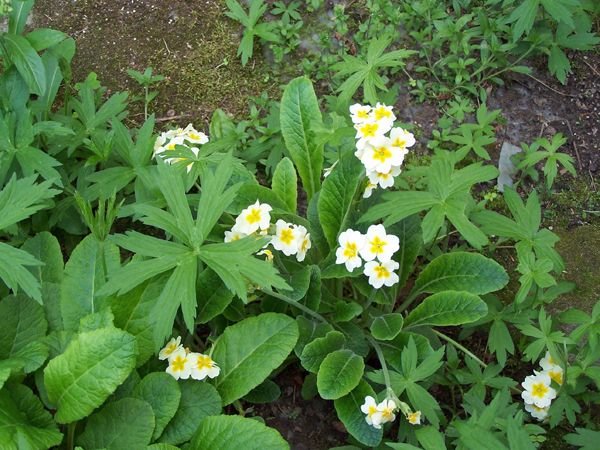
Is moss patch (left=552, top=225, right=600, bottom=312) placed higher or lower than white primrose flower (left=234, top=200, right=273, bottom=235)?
lower

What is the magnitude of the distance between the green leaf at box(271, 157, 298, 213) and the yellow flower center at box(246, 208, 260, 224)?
42cm

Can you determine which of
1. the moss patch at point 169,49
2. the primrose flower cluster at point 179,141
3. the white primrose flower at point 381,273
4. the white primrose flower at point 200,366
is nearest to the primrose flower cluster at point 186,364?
the white primrose flower at point 200,366

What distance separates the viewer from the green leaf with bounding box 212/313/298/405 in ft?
8.57

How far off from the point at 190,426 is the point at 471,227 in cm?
121

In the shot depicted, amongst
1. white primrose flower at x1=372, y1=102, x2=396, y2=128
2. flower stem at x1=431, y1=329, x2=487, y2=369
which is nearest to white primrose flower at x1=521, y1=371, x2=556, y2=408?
flower stem at x1=431, y1=329, x2=487, y2=369

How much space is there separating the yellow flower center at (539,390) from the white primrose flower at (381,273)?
65 cm

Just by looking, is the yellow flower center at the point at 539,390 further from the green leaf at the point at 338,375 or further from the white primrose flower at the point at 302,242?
the white primrose flower at the point at 302,242

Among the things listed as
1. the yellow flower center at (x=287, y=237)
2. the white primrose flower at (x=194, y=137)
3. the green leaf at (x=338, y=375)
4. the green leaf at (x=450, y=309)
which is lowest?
the green leaf at (x=338, y=375)

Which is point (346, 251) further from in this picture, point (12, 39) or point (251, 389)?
point (12, 39)

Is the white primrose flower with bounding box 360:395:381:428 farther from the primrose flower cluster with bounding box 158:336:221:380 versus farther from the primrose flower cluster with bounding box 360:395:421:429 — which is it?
the primrose flower cluster with bounding box 158:336:221:380

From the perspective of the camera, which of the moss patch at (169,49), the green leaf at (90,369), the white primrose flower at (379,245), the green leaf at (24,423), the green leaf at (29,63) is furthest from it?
the moss patch at (169,49)

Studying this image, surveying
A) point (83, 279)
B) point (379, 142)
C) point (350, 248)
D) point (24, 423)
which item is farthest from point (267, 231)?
point (24, 423)

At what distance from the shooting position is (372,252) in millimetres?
2568

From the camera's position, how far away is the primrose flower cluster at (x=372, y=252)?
2.55 m
